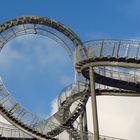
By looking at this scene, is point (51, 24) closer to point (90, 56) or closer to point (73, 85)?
point (73, 85)

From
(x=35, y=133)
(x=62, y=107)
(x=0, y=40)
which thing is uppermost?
(x=0, y=40)

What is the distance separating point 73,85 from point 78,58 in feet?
20.7

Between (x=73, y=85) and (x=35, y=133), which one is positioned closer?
(x=35, y=133)

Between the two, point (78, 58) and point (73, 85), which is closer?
point (78, 58)

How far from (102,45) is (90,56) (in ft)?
3.63

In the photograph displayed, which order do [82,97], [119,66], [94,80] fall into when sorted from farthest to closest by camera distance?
[82,97] → [94,80] → [119,66]

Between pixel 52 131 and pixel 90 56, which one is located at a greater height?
pixel 90 56

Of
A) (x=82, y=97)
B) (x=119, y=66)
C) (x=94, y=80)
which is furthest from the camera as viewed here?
(x=82, y=97)

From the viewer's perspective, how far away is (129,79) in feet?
99.9

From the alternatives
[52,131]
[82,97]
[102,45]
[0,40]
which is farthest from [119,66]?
[0,40]

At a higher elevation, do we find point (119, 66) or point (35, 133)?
point (119, 66)

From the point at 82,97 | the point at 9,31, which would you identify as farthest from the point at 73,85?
the point at 9,31

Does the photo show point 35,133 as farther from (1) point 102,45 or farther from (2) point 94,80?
(1) point 102,45

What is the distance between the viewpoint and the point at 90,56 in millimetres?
28188
